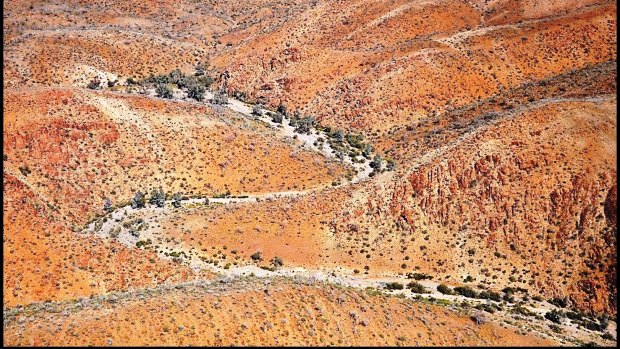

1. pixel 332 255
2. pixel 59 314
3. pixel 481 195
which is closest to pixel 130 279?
pixel 59 314

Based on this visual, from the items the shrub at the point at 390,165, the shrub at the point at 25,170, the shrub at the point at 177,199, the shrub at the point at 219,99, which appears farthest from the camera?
the shrub at the point at 219,99

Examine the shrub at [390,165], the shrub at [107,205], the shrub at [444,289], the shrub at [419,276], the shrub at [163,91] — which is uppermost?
the shrub at [390,165]

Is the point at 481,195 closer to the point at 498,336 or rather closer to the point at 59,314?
the point at 498,336

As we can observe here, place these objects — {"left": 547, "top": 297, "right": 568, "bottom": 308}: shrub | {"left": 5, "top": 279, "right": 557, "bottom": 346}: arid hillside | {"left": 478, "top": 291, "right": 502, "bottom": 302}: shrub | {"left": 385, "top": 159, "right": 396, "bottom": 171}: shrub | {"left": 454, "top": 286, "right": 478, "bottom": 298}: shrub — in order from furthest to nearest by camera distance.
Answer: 1. {"left": 385, "top": 159, "right": 396, "bottom": 171}: shrub
2. {"left": 454, "top": 286, "right": 478, "bottom": 298}: shrub
3. {"left": 478, "top": 291, "right": 502, "bottom": 302}: shrub
4. {"left": 547, "top": 297, "right": 568, "bottom": 308}: shrub
5. {"left": 5, "top": 279, "right": 557, "bottom": 346}: arid hillside

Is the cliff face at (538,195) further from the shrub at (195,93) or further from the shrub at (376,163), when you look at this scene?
the shrub at (195,93)

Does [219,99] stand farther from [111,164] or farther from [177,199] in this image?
[177,199]

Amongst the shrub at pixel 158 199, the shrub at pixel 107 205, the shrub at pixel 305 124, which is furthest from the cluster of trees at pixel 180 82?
the shrub at pixel 107 205

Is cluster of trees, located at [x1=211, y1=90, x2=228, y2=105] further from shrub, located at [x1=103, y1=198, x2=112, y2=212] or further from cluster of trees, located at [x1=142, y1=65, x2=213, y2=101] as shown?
shrub, located at [x1=103, y1=198, x2=112, y2=212]

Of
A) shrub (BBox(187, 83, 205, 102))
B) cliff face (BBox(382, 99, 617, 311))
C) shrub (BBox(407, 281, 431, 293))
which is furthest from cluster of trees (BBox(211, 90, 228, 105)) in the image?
shrub (BBox(407, 281, 431, 293))

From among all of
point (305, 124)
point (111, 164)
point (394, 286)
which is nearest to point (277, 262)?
point (394, 286)

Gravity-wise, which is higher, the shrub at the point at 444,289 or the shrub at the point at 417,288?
the shrub at the point at 444,289

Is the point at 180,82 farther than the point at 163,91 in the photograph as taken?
Yes
